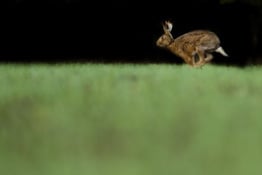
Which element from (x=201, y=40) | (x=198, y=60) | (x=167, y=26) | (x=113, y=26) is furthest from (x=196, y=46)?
(x=113, y=26)

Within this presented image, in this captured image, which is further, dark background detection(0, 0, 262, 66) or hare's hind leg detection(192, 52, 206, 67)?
dark background detection(0, 0, 262, 66)

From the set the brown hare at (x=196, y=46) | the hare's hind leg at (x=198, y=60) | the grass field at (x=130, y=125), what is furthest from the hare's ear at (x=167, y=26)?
the grass field at (x=130, y=125)

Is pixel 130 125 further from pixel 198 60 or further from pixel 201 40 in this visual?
pixel 198 60

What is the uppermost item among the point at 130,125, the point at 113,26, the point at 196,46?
the point at 113,26

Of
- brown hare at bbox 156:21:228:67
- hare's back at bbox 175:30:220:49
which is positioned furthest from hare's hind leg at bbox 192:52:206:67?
hare's back at bbox 175:30:220:49

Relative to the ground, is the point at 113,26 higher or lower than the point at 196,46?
higher

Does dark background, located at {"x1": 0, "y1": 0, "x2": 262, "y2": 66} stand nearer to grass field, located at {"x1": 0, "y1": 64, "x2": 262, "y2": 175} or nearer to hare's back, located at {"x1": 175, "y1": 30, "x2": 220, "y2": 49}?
hare's back, located at {"x1": 175, "y1": 30, "x2": 220, "y2": 49}

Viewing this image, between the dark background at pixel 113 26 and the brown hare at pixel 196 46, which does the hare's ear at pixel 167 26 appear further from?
the dark background at pixel 113 26

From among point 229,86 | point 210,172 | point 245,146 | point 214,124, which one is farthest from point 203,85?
point 210,172
